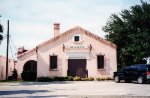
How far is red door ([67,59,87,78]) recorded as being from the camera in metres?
34.5

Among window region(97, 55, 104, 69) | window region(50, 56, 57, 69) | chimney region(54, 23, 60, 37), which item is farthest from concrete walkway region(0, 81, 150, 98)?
chimney region(54, 23, 60, 37)

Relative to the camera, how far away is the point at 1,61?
4481cm

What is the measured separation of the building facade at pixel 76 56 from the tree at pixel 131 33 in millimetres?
2901

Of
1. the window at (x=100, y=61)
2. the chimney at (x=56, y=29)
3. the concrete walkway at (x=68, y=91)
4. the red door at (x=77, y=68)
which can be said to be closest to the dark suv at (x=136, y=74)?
the concrete walkway at (x=68, y=91)

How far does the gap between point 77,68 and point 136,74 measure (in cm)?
944

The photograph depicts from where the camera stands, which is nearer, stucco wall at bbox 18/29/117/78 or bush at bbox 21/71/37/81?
stucco wall at bbox 18/29/117/78

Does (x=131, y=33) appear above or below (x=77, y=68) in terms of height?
above

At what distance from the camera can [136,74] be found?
26.8m

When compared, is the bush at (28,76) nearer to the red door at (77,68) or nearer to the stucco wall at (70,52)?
the stucco wall at (70,52)

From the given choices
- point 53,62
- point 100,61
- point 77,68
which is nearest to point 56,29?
point 53,62

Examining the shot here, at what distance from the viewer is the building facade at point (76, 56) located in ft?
113

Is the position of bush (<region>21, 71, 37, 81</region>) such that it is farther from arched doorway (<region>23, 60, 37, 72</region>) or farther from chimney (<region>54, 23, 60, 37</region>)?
chimney (<region>54, 23, 60, 37</region>)

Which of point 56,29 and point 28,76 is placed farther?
point 56,29

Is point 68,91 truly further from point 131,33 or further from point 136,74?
point 131,33
